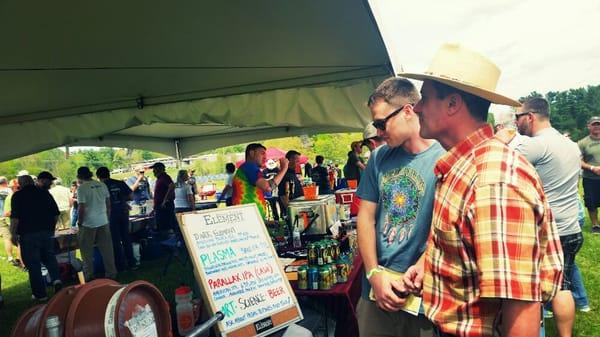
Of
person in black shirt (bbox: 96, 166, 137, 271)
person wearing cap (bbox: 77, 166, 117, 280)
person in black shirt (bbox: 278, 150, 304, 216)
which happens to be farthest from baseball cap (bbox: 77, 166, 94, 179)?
person in black shirt (bbox: 278, 150, 304, 216)

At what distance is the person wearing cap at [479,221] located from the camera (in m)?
1.05

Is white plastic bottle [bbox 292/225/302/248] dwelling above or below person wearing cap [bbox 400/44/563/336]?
below

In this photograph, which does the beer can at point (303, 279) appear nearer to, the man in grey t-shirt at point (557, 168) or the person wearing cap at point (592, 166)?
the man in grey t-shirt at point (557, 168)

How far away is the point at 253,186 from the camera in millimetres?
4445

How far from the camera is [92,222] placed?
19.7 ft

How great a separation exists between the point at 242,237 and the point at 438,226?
1.27m

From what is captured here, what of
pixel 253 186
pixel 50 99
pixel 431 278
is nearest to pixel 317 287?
pixel 431 278

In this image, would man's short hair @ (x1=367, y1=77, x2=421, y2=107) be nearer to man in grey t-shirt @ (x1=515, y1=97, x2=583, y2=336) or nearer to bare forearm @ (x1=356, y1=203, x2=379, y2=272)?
bare forearm @ (x1=356, y1=203, x2=379, y2=272)

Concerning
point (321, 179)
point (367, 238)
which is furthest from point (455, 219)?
point (321, 179)

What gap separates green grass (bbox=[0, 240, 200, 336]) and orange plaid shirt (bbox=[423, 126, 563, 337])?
403 centimetres

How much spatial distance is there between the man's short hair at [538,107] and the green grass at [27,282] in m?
3.92

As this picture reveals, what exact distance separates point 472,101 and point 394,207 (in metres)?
0.79

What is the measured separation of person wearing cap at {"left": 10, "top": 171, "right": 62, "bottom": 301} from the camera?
5.27 m

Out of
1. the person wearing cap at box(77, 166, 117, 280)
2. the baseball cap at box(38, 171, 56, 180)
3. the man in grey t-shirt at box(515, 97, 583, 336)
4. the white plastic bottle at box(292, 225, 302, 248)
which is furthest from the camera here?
the person wearing cap at box(77, 166, 117, 280)
